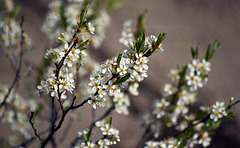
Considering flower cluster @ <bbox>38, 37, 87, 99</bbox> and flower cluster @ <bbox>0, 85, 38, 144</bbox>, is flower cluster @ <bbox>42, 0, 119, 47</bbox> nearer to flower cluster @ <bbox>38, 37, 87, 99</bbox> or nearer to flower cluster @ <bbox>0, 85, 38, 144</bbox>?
flower cluster @ <bbox>0, 85, 38, 144</bbox>

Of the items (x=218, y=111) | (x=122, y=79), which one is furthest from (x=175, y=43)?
(x=122, y=79)

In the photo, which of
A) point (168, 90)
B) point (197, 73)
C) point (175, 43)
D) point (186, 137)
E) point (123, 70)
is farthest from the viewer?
point (175, 43)

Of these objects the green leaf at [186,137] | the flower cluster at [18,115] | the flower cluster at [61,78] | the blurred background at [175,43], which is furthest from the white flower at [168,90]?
the blurred background at [175,43]

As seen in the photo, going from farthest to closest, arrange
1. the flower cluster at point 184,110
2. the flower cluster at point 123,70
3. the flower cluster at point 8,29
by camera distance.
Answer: the flower cluster at point 8,29 → the flower cluster at point 184,110 → the flower cluster at point 123,70

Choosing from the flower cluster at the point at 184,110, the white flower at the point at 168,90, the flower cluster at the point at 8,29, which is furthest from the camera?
the flower cluster at the point at 8,29

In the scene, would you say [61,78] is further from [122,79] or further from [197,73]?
[197,73]

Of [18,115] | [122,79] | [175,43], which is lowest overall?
[122,79]

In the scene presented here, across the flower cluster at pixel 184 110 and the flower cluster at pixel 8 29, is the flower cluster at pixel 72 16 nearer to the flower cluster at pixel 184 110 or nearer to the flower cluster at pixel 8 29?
the flower cluster at pixel 8 29

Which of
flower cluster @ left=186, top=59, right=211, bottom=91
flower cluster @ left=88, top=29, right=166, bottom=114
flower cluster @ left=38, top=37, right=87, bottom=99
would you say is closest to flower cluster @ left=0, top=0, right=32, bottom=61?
flower cluster @ left=38, top=37, right=87, bottom=99
